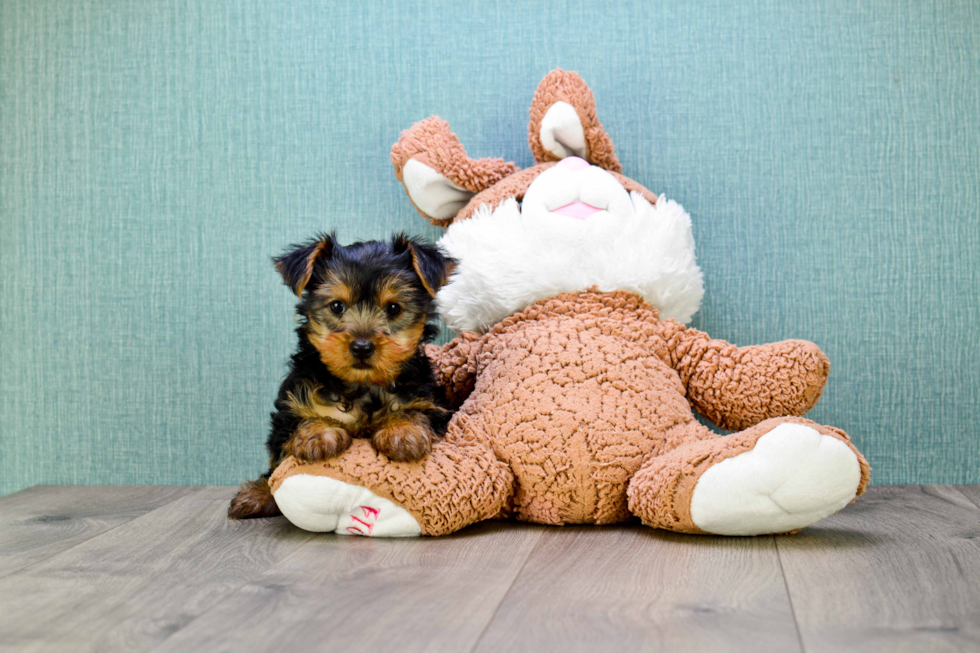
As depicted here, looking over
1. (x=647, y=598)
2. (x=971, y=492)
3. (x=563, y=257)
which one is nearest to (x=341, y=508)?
(x=647, y=598)

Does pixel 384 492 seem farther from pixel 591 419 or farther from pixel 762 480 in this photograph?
pixel 762 480

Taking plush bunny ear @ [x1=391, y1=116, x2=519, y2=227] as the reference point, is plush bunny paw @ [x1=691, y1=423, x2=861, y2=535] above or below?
below

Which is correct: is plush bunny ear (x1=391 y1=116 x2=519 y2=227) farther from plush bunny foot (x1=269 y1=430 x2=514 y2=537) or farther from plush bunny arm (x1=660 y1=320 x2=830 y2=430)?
plush bunny foot (x1=269 y1=430 x2=514 y2=537)

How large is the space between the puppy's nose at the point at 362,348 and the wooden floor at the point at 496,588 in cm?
45

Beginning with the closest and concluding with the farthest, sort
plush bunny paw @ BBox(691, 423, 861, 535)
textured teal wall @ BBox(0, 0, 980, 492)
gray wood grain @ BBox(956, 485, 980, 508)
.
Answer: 1. plush bunny paw @ BBox(691, 423, 861, 535)
2. gray wood grain @ BBox(956, 485, 980, 508)
3. textured teal wall @ BBox(0, 0, 980, 492)

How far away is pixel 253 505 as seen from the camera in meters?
2.16

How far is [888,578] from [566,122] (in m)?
1.46

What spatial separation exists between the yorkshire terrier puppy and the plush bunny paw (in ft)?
2.26

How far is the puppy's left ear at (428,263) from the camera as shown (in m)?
1.92

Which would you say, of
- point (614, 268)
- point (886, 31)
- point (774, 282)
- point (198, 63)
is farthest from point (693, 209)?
point (198, 63)

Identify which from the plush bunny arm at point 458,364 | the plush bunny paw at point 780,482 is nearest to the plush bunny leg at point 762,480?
the plush bunny paw at point 780,482

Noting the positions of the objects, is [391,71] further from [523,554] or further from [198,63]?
[523,554]

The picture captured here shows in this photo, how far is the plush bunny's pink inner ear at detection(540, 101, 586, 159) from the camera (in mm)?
2273

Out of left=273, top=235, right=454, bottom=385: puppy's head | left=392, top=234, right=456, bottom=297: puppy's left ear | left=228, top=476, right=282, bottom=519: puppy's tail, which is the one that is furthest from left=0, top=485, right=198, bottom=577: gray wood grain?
left=392, top=234, right=456, bottom=297: puppy's left ear
